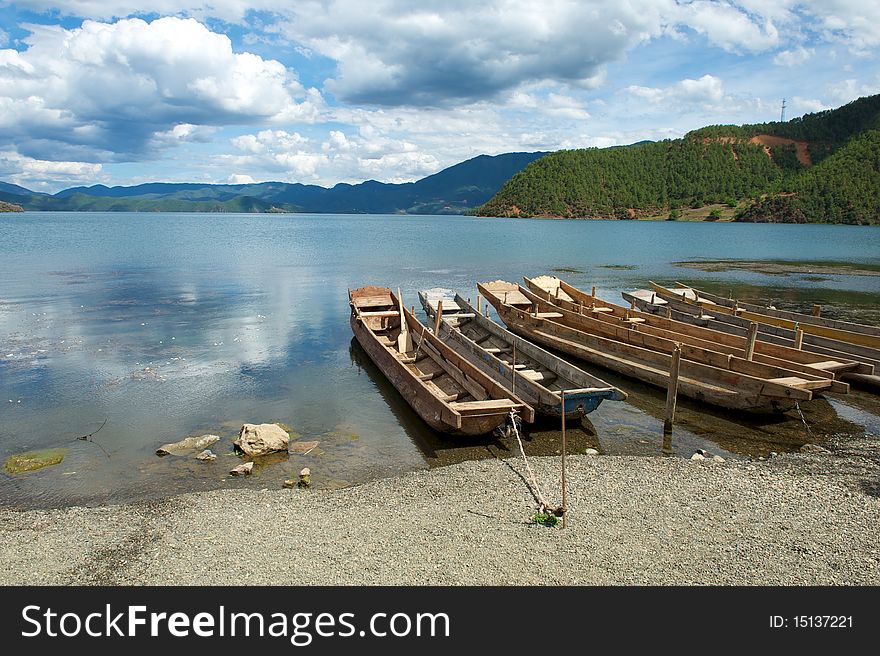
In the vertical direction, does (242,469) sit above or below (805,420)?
above

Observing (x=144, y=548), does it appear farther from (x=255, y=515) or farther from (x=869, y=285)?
(x=869, y=285)

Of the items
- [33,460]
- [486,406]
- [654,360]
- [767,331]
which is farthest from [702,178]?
[33,460]

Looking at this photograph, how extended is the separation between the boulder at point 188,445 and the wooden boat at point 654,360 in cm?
1260

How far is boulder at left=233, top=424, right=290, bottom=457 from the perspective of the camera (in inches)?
496

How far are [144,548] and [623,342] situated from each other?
16.3 metres

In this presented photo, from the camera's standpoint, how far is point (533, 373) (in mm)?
15828

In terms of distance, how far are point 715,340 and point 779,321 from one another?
4.76 m

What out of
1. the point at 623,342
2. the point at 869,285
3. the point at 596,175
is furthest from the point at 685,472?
the point at 596,175

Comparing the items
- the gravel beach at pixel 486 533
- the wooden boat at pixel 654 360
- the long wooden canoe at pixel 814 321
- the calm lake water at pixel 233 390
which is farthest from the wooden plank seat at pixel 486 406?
the long wooden canoe at pixel 814 321

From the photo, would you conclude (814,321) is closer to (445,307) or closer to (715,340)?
(715,340)

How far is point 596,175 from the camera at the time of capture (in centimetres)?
18962

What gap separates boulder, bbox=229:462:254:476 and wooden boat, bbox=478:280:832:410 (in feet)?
38.6

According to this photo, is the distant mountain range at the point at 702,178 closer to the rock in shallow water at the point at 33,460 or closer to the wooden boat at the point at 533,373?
the wooden boat at the point at 533,373

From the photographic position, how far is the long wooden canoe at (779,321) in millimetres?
19359
